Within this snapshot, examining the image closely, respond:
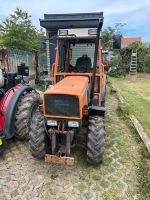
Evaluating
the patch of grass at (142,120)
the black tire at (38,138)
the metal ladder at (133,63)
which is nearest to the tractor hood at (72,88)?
the black tire at (38,138)

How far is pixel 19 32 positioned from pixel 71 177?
11.8 meters

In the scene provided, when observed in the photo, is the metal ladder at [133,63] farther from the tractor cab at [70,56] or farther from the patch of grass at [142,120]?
the tractor cab at [70,56]

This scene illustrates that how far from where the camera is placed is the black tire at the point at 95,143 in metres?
3.42

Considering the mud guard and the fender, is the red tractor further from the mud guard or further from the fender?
the mud guard

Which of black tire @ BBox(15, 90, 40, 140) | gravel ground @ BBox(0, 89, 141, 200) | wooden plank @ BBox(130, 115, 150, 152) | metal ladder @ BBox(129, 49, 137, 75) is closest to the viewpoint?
gravel ground @ BBox(0, 89, 141, 200)

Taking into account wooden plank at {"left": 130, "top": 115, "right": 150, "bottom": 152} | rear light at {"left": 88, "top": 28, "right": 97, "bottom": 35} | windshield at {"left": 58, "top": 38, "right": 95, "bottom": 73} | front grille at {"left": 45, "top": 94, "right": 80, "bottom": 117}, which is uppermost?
rear light at {"left": 88, "top": 28, "right": 97, "bottom": 35}

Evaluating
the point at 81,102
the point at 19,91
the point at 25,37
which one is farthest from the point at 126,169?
the point at 25,37

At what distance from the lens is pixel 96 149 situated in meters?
3.43

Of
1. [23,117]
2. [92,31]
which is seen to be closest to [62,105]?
[23,117]

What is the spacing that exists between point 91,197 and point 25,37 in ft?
39.9

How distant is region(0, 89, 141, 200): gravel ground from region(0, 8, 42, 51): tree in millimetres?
9638

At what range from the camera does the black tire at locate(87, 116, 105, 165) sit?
135 inches

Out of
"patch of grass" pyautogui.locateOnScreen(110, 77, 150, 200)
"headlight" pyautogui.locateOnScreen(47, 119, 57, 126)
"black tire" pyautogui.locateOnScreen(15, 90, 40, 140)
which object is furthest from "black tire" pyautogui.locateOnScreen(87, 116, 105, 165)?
"black tire" pyautogui.locateOnScreen(15, 90, 40, 140)

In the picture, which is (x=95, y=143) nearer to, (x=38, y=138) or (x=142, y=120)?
(x=38, y=138)
